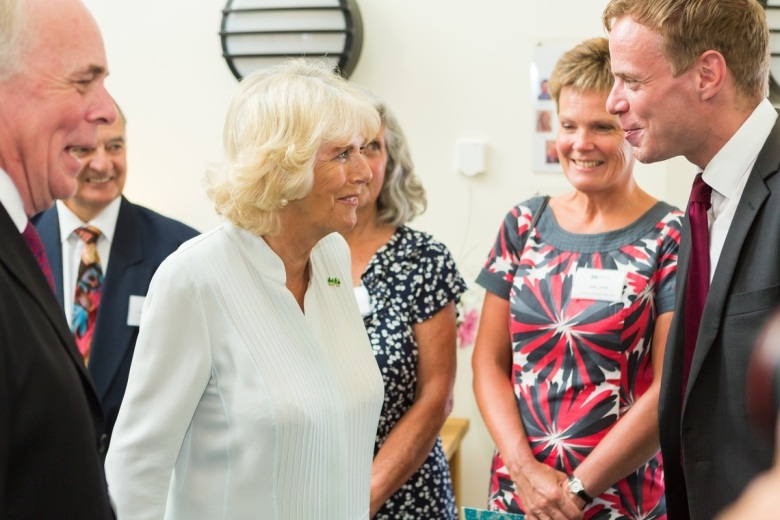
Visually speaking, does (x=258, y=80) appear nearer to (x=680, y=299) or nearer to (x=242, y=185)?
(x=242, y=185)

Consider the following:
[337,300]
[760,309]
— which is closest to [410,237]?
[337,300]

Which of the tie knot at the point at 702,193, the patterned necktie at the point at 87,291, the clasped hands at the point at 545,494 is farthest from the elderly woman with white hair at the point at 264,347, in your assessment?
the patterned necktie at the point at 87,291

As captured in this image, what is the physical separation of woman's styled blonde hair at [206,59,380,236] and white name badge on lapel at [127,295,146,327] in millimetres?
937

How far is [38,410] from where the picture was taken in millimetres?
1159

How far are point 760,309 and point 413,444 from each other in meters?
0.95

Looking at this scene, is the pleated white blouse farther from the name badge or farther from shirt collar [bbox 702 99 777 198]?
shirt collar [bbox 702 99 777 198]

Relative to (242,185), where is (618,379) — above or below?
below

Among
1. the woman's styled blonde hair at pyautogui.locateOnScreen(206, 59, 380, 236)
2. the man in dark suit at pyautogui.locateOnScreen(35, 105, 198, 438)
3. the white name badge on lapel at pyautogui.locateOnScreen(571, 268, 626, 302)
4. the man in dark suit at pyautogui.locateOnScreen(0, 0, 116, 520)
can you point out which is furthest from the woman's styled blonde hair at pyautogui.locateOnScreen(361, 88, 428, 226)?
the man in dark suit at pyautogui.locateOnScreen(0, 0, 116, 520)

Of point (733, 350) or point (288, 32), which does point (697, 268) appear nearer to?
point (733, 350)

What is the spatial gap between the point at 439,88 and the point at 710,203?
1642mm

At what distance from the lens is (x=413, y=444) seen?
229 centimetres

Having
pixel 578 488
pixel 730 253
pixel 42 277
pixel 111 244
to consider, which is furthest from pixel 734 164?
pixel 111 244

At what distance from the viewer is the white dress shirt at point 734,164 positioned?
1849 mm

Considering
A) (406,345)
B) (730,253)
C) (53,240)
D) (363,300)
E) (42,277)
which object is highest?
(42,277)
